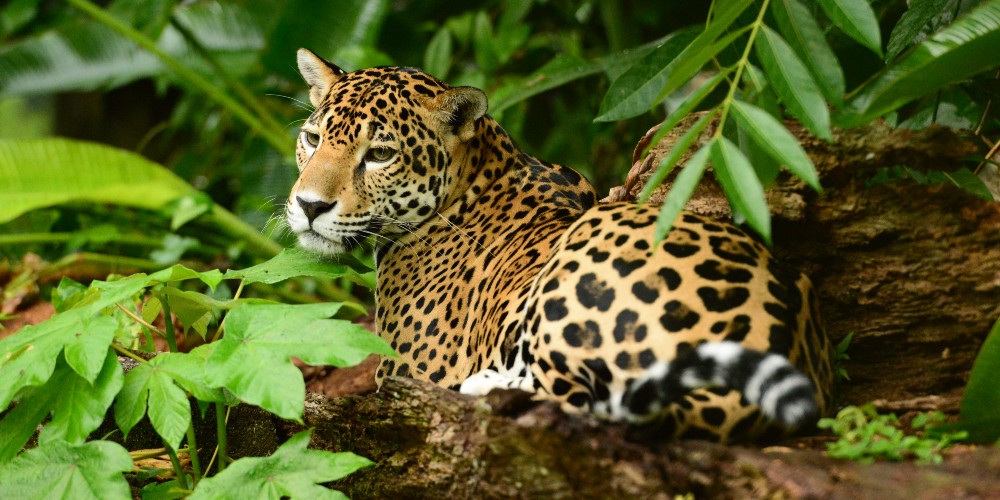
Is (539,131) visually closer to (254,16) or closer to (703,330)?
(254,16)

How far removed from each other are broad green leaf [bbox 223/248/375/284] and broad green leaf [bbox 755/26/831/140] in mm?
1704

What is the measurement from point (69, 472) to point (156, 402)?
0.32 m

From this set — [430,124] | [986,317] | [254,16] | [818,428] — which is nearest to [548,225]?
[430,124]

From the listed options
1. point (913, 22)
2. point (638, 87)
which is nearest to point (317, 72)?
point (638, 87)

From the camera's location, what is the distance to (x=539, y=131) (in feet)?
27.0

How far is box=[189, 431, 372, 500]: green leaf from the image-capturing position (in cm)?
286

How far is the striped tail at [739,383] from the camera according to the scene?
2547 mm

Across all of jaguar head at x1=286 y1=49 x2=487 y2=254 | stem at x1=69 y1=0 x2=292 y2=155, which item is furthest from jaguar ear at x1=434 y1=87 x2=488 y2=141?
stem at x1=69 y1=0 x2=292 y2=155

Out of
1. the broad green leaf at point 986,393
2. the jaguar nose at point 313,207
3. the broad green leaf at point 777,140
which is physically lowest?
the jaguar nose at point 313,207

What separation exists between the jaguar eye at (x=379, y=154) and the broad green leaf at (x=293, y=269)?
428 mm

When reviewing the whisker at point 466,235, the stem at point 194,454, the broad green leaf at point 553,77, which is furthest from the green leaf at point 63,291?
the broad green leaf at point 553,77

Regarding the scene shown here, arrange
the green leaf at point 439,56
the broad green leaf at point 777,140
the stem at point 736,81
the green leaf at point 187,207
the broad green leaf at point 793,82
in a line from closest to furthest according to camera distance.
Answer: the broad green leaf at point 777,140 < the stem at point 736,81 < the broad green leaf at point 793,82 < the green leaf at point 187,207 < the green leaf at point 439,56

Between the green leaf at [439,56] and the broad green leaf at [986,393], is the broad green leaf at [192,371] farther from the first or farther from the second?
the green leaf at [439,56]

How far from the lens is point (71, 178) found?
20.7 ft
